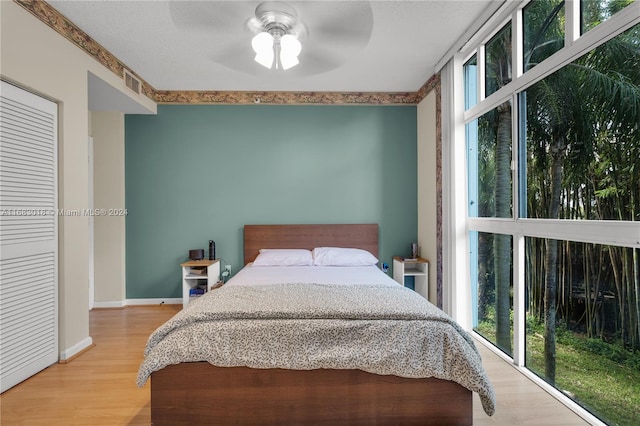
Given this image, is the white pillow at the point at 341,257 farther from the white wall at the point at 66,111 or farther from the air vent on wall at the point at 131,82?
the air vent on wall at the point at 131,82

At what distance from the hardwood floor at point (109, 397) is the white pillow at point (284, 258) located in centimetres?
132

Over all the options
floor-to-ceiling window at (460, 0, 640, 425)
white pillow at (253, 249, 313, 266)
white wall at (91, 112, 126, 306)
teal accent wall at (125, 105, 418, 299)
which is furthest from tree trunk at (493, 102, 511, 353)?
white wall at (91, 112, 126, 306)

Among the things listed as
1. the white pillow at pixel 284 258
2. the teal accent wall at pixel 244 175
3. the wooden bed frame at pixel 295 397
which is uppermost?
the teal accent wall at pixel 244 175

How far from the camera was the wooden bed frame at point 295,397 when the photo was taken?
5.17 ft

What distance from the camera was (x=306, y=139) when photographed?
3.77m

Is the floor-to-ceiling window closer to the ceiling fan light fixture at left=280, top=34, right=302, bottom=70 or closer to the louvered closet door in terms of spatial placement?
the ceiling fan light fixture at left=280, top=34, right=302, bottom=70

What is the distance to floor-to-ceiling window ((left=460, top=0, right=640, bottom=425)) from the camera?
1527mm

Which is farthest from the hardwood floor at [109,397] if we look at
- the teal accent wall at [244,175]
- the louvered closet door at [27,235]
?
the teal accent wall at [244,175]

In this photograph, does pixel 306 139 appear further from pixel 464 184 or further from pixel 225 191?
pixel 464 184

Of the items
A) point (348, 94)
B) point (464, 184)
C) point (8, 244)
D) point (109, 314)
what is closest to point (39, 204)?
point (8, 244)

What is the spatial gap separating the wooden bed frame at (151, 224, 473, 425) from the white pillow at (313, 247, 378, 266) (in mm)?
1771

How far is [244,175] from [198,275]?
4.18 feet

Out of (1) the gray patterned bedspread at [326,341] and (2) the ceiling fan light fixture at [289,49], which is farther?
(2) the ceiling fan light fixture at [289,49]

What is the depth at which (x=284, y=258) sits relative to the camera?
3342 mm
